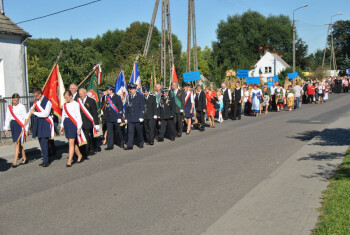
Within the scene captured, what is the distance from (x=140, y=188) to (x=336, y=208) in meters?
3.22

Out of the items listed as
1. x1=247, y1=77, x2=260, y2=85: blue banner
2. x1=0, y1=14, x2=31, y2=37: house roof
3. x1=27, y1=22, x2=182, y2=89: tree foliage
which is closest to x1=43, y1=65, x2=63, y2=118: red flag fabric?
x1=0, y1=14, x2=31, y2=37: house roof

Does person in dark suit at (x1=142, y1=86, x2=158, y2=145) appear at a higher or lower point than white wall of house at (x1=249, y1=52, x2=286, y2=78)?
lower

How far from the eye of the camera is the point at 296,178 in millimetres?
7117

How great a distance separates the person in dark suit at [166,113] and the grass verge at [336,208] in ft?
22.2

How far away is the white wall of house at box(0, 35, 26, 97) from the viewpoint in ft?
55.1

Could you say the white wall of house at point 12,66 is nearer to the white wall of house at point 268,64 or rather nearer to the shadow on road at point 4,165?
the shadow on road at point 4,165

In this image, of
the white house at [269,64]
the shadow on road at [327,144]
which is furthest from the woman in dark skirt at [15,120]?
the white house at [269,64]

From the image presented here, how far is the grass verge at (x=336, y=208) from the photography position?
177 inches

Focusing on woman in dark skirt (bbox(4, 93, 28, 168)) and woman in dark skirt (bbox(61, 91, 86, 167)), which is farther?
woman in dark skirt (bbox(4, 93, 28, 168))

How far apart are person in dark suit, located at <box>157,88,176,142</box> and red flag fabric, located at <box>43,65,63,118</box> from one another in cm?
342

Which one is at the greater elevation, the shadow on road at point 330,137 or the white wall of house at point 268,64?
the white wall of house at point 268,64

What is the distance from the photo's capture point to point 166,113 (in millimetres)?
13078

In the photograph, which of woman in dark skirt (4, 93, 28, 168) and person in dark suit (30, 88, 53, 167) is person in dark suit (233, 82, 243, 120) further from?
woman in dark skirt (4, 93, 28, 168)

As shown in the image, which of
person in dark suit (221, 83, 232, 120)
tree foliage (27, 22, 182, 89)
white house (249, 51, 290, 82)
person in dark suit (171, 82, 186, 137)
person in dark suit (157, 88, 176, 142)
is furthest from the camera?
white house (249, 51, 290, 82)
